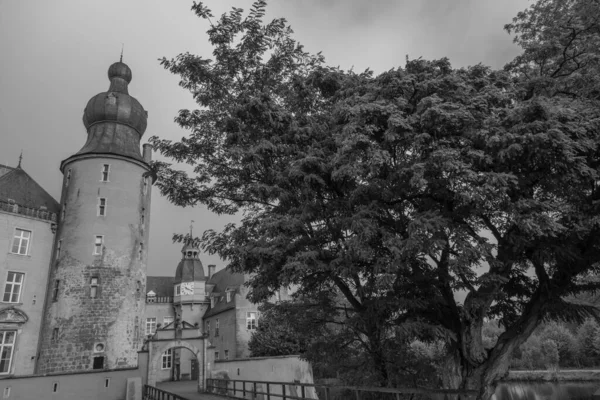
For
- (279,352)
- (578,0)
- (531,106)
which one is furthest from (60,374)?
(578,0)

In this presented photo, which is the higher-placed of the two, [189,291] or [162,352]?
[189,291]

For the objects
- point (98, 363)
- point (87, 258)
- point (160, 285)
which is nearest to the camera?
point (98, 363)

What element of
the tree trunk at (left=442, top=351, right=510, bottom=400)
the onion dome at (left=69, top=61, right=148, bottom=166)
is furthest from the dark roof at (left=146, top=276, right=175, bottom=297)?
the tree trunk at (left=442, top=351, right=510, bottom=400)

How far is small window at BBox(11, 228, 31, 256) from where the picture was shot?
83.4ft

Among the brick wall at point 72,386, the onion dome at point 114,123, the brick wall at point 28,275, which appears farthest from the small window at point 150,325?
the brick wall at point 72,386

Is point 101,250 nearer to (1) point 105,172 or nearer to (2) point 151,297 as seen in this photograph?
(1) point 105,172

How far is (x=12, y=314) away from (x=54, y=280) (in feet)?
9.26

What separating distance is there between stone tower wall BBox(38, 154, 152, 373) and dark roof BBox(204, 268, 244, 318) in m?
11.6

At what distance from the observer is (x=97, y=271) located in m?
25.8

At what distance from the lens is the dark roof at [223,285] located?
3912cm

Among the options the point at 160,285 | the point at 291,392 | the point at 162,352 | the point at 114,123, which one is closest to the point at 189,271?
the point at 160,285

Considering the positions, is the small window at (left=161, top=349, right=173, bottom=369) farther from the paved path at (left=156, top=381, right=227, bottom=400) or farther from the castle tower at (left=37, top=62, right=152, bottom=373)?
the castle tower at (left=37, top=62, right=152, bottom=373)

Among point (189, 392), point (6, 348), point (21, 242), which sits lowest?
point (189, 392)

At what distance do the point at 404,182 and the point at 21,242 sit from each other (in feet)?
88.3
